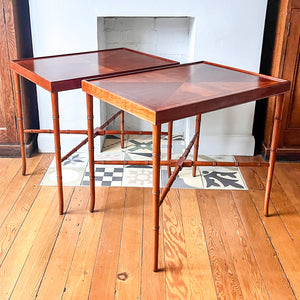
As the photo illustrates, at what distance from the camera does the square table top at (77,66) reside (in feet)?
6.98

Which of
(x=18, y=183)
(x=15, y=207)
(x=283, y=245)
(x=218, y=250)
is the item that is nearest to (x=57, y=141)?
(x=15, y=207)

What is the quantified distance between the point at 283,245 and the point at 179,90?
932 millimetres

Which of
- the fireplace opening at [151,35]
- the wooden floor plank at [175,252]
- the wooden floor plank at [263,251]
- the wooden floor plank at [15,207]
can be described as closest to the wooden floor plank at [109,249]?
the wooden floor plank at [175,252]

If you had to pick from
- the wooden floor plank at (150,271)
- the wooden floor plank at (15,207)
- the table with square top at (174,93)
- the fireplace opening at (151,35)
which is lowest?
the wooden floor plank at (150,271)

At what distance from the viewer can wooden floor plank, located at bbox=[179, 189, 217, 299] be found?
6.09 ft

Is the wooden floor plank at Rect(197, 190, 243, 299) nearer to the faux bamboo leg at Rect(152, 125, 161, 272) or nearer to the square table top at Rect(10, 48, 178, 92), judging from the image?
the faux bamboo leg at Rect(152, 125, 161, 272)

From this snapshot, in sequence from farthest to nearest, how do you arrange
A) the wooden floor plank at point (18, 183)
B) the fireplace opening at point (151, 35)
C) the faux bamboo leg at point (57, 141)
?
1. the fireplace opening at point (151, 35)
2. the wooden floor plank at point (18, 183)
3. the faux bamboo leg at point (57, 141)

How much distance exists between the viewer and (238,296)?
1.82m

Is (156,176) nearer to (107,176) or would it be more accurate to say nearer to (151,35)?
(107,176)

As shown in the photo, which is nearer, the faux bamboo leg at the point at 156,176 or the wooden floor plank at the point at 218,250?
the faux bamboo leg at the point at 156,176

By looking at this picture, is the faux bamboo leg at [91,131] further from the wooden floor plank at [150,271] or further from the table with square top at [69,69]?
the wooden floor plank at [150,271]

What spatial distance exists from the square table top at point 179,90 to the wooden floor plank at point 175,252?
2.33 ft

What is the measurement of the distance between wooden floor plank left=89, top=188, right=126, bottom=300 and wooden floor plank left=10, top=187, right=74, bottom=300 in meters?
0.24

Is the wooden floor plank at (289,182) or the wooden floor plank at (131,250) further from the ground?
the wooden floor plank at (289,182)
